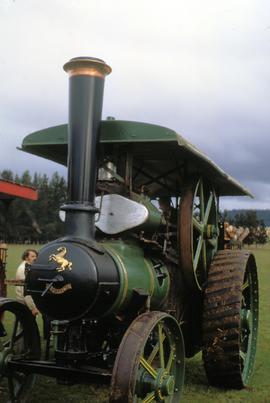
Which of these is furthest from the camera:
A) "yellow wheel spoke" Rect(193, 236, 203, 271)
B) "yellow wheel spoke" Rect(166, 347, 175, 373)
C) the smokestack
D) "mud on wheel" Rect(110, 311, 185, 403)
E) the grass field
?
"yellow wheel spoke" Rect(193, 236, 203, 271)

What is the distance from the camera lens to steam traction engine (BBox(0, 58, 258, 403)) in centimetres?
350

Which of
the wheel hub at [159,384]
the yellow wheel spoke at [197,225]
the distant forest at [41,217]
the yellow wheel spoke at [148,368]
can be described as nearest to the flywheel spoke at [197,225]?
the yellow wheel spoke at [197,225]

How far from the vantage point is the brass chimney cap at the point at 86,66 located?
12.4 feet

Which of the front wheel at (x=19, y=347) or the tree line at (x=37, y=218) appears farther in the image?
the tree line at (x=37, y=218)

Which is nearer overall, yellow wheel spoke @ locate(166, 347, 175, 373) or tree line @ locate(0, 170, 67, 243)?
yellow wheel spoke @ locate(166, 347, 175, 373)

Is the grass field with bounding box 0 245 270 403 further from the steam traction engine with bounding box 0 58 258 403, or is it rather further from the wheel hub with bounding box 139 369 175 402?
the wheel hub with bounding box 139 369 175 402

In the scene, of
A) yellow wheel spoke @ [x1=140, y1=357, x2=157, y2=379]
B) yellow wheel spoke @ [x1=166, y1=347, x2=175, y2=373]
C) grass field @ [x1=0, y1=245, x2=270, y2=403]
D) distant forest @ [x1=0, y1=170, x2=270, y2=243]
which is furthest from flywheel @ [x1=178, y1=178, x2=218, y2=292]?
distant forest @ [x1=0, y1=170, x2=270, y2=243]

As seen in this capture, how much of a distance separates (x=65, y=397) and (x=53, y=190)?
62519 millimetres

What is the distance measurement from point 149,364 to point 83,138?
154 cm

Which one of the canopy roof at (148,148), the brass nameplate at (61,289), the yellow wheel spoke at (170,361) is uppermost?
the canopy roof at (148,148)

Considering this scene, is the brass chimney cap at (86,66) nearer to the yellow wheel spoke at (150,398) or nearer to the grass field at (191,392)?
the yellow wheel spoke at (150,398)

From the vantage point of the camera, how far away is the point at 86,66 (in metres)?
3.79

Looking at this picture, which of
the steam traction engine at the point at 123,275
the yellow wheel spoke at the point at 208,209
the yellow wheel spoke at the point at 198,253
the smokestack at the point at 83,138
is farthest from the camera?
the yellow wheel spoke at the point at 208,209

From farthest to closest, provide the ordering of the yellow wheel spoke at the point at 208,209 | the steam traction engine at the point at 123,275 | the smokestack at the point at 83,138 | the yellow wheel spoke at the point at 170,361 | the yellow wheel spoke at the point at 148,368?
1. the yellow wheel spoke at the point at 208,209
2. the yellow wheel spoke at the point at 170,361
3. the smokestack at the point at 83,138
4. the steam traction engine at the point at 123,275
5. the yellow wheel spoke at the point at 148,368
